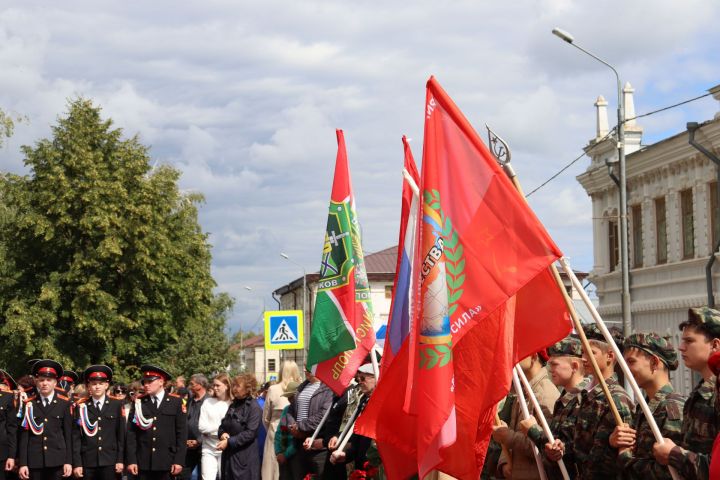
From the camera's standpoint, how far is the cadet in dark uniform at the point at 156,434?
14.3 meters

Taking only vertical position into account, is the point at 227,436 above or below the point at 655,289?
below

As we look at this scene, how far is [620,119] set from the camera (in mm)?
27344

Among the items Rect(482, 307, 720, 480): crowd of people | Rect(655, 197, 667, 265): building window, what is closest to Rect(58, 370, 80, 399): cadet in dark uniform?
Rect(482, 307, 720, 480): crowd of people

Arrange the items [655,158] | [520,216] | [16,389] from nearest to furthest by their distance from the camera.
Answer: [520,216] < [16,389] < [655,158]

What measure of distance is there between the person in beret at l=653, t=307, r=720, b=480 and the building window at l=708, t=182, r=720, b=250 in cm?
2945

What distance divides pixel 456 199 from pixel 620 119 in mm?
20507

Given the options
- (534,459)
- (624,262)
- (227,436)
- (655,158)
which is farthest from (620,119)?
(534,459)

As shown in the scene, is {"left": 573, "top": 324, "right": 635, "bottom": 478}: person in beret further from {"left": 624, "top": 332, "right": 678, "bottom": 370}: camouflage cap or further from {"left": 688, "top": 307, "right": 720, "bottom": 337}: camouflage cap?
{"left": 688, "top": 307, "right": 720, "bottom": 337}: camouflage cap

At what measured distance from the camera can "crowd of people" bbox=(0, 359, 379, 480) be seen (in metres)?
13.7

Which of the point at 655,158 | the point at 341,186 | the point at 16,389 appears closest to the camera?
the point at 341,186

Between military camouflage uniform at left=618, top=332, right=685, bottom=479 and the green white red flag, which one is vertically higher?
the green white red flag

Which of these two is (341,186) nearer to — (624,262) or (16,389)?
(16,389)

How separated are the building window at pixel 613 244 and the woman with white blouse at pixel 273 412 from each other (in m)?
28.7

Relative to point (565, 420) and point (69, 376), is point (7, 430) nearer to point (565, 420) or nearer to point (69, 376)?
point (69, 376)
